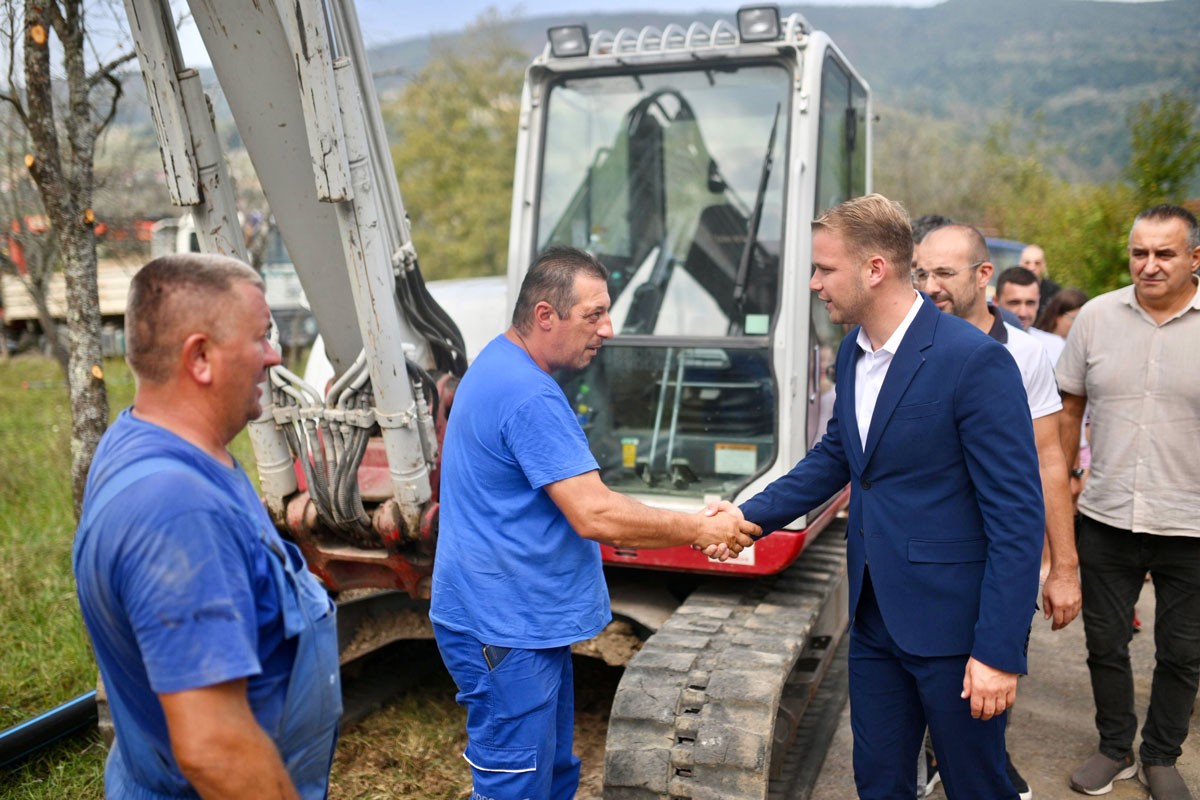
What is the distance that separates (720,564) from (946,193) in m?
32.4

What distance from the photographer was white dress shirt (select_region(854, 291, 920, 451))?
274 centimetres

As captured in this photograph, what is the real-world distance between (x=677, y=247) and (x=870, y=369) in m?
2.33

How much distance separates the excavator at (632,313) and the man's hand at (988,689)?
2.75ft

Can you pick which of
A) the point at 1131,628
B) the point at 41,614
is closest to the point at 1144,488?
the point at 1131,628

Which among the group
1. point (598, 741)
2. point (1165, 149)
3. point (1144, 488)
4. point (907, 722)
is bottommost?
point (598, 741)

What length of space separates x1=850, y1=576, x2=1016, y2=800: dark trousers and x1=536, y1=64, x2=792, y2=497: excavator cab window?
154 centimetres

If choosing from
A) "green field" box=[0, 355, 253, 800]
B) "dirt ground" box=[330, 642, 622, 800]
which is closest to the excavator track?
"dirt ground" box=[330, 642, 622, 800]

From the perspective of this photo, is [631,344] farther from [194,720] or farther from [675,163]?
[194,720]

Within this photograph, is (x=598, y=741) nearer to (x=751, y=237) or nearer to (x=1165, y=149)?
(x=751, y=237)

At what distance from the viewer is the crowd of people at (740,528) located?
64.3 inches

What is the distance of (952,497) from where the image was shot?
8.62 feet

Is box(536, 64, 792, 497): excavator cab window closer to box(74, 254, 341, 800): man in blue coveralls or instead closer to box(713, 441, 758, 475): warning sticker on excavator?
box(713, 441, 758, 475): warning sticker on excavator

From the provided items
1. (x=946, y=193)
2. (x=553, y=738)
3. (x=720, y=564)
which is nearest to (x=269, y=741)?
(x=553, y=738)

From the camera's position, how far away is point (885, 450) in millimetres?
2691
